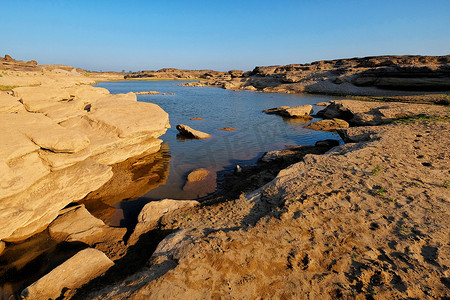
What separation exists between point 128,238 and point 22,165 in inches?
181

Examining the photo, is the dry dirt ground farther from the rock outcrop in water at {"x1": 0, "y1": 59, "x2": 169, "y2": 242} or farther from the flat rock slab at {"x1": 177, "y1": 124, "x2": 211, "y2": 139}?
the flat rock slab at {"x1": 177, "y1": 124, "x2": 211, "y2": 139}

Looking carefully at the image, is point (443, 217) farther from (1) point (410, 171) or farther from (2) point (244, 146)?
(2) point (244, 146)

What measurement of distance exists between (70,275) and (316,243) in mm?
5937

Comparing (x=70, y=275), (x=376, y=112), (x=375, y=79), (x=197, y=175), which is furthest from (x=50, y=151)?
(x=375, y=79)

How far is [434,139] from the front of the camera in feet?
36.1

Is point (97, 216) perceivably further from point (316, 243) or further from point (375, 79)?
point (375, 79)

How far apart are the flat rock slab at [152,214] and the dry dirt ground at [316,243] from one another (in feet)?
1.51

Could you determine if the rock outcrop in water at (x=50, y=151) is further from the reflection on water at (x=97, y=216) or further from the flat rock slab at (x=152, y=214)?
the flat rock slab at (x=152, y=214)

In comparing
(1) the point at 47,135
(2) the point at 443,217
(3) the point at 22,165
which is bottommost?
(2) the point at 443,217

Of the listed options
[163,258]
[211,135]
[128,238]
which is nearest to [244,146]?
[211,135]

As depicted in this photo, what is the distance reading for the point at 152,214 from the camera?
25.3ft

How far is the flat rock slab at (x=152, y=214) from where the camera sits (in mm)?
7094

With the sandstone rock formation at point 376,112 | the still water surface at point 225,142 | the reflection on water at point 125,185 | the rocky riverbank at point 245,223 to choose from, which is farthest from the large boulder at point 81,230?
the sandstone rock formation at point 376,112

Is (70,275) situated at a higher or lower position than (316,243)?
lower
